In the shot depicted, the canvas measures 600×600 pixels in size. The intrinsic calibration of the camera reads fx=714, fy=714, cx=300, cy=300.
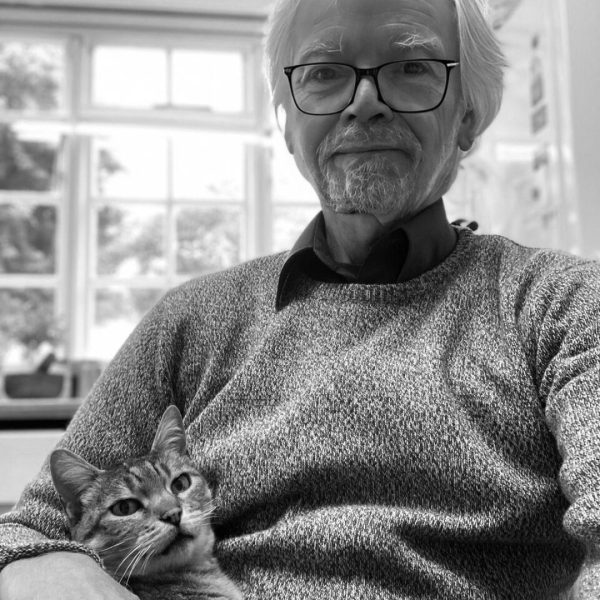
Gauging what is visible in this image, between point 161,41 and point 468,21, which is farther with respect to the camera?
point 161,41

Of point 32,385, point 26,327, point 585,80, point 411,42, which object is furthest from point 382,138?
point 26,327

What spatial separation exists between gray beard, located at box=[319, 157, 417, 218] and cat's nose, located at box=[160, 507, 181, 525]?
46 centimetres

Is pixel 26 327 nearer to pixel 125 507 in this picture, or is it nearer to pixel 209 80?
pixel 209 80

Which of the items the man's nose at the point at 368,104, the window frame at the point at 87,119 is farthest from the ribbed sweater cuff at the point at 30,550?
the window frame at the point at 87,119

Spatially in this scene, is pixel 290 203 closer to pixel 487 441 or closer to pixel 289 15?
pixel 289 15

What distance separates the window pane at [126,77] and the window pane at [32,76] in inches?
7.3

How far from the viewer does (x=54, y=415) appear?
207cm

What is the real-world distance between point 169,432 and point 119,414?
0.29 ft

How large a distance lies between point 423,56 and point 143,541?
2.34ft

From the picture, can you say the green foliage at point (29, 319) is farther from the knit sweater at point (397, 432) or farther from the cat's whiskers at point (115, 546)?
the cat's whiskers at point (115, 546)

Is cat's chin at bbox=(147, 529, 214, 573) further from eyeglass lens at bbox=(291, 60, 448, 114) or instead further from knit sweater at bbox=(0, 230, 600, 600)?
eyeglass lens at bbox=(291, 60, 448, 114)

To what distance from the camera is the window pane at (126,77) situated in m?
3.74

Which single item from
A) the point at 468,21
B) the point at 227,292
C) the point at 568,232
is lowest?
the point at 227,292

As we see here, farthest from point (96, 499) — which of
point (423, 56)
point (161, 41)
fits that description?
point (161, 41)
